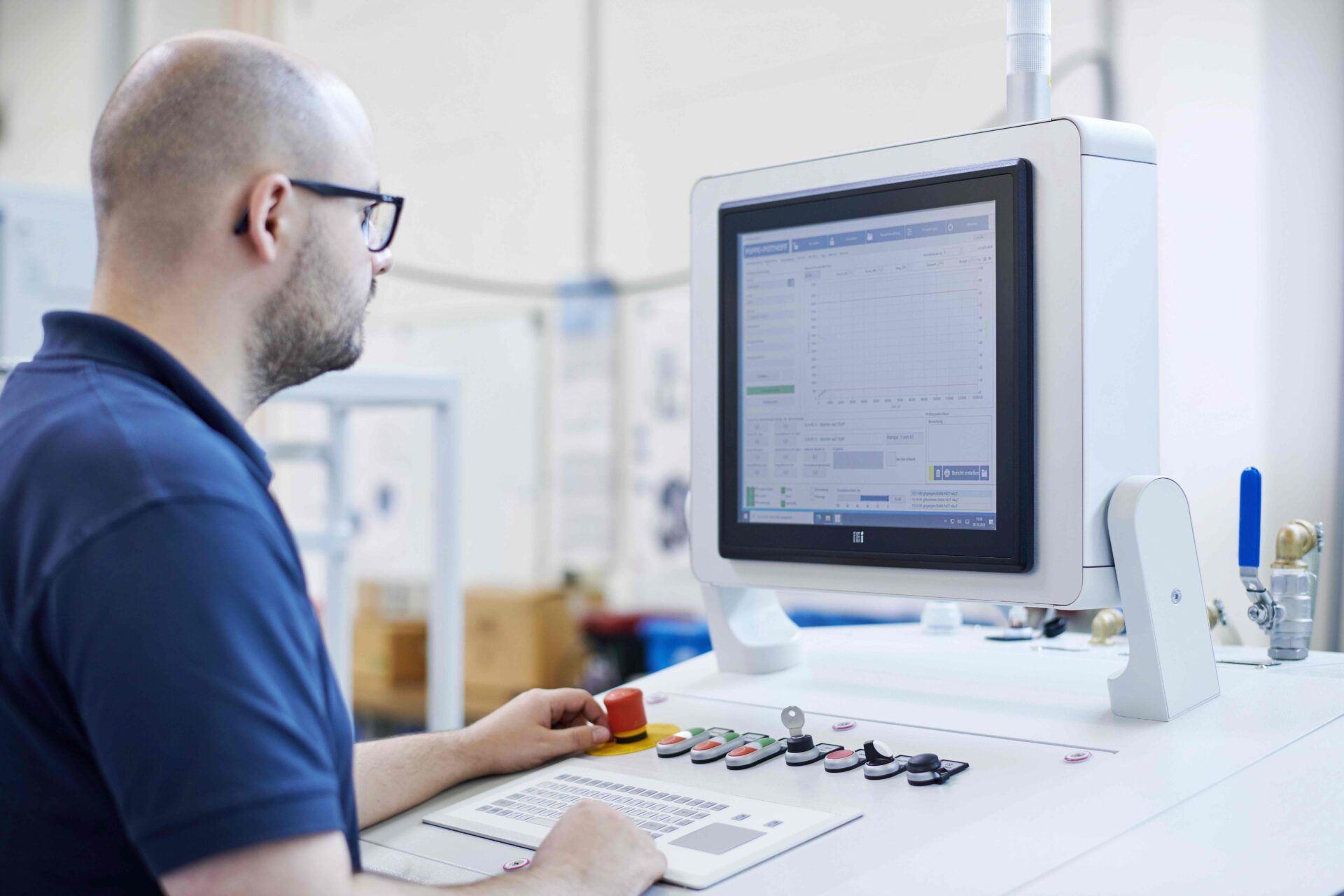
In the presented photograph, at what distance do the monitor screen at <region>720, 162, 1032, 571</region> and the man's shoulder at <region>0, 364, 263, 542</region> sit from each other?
571mm

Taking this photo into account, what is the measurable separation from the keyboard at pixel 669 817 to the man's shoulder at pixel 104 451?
0.33m

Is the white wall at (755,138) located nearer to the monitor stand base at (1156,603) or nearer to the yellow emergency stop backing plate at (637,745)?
the monitor stand base at (1156,603)

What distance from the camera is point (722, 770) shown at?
0.96m

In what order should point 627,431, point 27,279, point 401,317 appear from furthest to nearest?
point 401,317 → point 627,431 → point 27,279

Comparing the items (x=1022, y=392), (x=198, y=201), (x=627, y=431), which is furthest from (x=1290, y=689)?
(x=627, y=431)

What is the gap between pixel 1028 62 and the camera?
1.16 metres

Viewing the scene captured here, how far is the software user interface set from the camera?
1.04 metres

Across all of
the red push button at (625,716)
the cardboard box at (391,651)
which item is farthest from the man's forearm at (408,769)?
the cardboard box at (391,651)

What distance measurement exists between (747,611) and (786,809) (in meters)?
0.47

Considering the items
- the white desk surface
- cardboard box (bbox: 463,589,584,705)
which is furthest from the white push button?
cardboard box (bbox: 463,589,584,705)

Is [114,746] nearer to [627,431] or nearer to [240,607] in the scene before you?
[240,607]

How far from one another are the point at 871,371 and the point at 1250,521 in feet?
1.35

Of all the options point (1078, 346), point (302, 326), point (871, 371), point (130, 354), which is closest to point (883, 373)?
point (871, 371)

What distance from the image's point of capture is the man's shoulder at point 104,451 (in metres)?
0.62
